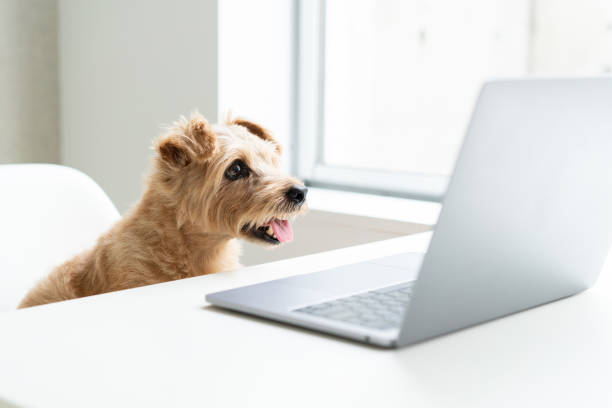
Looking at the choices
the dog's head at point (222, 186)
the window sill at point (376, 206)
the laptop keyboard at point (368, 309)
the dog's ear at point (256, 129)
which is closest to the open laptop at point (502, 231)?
the laptop keyboard at point (368, 309)

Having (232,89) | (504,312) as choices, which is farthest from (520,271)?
(232,89)

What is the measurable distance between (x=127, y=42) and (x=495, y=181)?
2.08 metres

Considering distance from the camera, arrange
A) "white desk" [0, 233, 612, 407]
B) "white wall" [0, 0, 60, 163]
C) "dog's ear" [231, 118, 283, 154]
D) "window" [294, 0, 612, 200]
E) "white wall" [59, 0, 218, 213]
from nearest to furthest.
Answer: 1. "white desk" [0, 233, 612, 407]
2. "dog's ear" [231, 118, 283, 154]
3. "window" [294, 0, 612, 200]
4. "white wall" [59, 0, 218, 213]
5. "white wall" [0, 0, 60, 163]

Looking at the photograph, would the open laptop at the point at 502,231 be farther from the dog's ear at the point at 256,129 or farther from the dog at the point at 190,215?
the dog's ear at the point at 256,129

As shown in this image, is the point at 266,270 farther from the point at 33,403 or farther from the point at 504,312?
the point at 33,403

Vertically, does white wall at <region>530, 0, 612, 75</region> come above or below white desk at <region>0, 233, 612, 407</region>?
above

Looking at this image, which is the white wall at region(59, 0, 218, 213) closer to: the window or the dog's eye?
the window

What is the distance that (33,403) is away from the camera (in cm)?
48

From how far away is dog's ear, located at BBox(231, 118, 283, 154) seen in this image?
4.35 ft

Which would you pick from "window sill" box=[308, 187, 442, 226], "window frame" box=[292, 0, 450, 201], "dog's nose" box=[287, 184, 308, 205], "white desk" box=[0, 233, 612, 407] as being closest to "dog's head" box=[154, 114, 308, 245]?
"dog's nose" box=[287, 184, 308, 205]

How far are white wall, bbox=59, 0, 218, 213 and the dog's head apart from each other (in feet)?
3.48

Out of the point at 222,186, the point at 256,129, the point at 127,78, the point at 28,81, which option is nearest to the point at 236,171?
the point at 222,186

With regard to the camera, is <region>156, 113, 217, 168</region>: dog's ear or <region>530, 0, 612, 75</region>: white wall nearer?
<region>156, 113, 217, 168</region>: dog's ear

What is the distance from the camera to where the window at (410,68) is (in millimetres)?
2027
